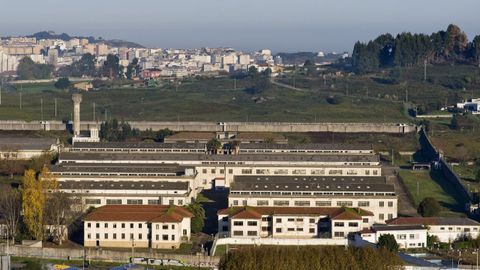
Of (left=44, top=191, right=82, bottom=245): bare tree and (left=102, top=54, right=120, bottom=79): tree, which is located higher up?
(left=102, top=54, right=120, bottom=79): tree

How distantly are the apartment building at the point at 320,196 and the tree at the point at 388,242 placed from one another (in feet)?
12.4

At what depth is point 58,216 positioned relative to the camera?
31250mm

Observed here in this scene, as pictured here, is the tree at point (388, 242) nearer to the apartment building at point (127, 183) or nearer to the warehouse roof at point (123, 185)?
the apartment building at point (127, 183)

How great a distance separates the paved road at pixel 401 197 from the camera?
115 feet

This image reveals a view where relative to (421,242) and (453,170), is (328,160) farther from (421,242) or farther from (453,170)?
(421,242)

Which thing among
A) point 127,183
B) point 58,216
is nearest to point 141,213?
point 58,216

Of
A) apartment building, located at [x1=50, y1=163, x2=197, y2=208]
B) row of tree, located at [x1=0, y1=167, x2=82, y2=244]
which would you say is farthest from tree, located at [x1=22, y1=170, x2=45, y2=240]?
apartment building, located at [x1=50, y1=163, x2=197, y2=208]

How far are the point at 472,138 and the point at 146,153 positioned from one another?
1661cm

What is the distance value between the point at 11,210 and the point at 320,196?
8841mm

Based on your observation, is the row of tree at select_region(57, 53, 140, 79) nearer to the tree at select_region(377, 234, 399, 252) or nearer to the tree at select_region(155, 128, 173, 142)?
the tree at select_region(155, 128, 173, 142)

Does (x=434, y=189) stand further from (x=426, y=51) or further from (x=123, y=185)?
(x=426, y=51)

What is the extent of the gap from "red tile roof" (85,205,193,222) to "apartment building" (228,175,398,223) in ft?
7.45

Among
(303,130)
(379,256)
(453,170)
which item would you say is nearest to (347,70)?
(303,130)

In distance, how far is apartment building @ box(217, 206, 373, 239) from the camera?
3128 centimetres
